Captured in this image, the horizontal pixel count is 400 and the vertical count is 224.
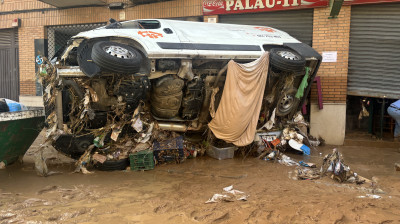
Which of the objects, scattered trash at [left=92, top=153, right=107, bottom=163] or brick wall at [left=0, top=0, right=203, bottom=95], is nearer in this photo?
scattered trash at [left=92, top=153, right=107, bottom=163]

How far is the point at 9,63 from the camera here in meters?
11.7

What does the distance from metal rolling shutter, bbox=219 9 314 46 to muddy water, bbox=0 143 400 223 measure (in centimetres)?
400

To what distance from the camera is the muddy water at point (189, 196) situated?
11.4 ft

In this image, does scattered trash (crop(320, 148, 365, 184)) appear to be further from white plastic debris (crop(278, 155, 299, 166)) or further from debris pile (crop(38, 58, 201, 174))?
debris pile (crop(38, 58, 201, 174))

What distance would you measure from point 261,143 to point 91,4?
7193mm

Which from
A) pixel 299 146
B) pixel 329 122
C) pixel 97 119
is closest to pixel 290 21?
pixel 329 122

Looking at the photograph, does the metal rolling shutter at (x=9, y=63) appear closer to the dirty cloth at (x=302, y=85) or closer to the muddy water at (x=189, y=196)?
the muddy water at (x=189, y=196)

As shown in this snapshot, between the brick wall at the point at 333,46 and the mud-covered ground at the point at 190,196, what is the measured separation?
254 centimetres

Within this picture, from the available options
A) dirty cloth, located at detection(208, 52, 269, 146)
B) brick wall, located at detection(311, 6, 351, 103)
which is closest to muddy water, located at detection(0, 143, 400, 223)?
dirty cloth, located at detection(208, 52, 269, 146)

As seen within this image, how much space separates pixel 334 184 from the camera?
4742mm

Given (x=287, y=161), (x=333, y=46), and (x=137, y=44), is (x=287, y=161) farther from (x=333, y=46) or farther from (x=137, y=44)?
(x=333, y=46)

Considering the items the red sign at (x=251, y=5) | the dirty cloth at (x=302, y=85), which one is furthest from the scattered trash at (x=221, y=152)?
the red sign at (x=251, y=5)

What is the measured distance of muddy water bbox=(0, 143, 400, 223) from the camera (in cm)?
347

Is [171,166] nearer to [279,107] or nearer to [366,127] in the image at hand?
[279,107]
